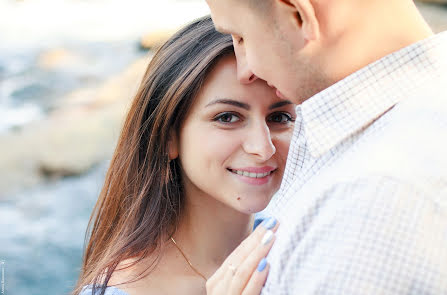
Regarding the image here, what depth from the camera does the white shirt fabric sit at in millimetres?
693

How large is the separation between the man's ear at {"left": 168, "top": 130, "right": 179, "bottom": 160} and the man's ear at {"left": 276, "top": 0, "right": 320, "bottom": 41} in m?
0.83

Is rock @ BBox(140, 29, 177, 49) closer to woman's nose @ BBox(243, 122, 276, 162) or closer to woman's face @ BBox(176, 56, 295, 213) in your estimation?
woman's face @ BBox(176, 56, 295, 213)

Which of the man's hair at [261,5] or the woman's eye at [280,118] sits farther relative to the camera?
the woman's eye at [280,118]

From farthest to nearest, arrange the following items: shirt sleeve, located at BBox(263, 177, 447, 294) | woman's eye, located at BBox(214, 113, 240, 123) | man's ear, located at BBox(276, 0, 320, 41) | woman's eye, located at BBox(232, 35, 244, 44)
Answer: woman's eye, located at BBox(214, 113, 240, 123) → woman's eye, located at BBox(232, 35, 244, 44) → man's ear, located at BBox(276, 0, 320, 41) → shirt sleeve, located at BBox(263, 177, 447, 294)

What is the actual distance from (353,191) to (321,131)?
166 mm

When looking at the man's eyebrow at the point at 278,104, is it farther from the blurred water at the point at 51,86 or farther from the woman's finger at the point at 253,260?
the blurred water at the point at 51,86

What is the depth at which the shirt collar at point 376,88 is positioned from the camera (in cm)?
84

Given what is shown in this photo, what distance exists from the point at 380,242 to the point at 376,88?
0.83 ft

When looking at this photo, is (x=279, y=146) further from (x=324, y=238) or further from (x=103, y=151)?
(x=103, y=151)

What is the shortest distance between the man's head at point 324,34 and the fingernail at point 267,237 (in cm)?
23

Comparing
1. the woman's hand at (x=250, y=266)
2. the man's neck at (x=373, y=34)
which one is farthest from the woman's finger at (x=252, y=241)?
the man's neck at (x=373, y=34)

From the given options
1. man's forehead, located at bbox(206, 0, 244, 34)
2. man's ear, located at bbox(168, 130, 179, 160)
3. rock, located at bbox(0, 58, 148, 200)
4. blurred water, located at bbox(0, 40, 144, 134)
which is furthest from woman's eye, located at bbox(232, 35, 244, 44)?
blurred water, located at bbox(0, 40, 144, 134)

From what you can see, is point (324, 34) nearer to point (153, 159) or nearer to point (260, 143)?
point (260, 143)

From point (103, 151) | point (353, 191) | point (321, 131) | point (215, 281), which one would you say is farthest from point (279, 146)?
point (103, 151)
